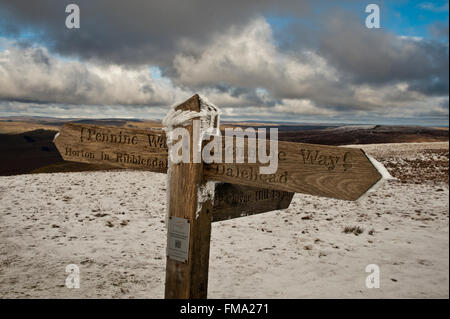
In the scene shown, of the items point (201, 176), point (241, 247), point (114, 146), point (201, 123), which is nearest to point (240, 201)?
point (201, 176)

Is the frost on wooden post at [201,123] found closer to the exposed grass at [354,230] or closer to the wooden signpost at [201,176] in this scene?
the wooden signpost at [201,176]

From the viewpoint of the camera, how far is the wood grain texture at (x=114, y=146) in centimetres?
263

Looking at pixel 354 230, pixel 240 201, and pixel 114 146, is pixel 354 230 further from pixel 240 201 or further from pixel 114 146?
pixel 114 146

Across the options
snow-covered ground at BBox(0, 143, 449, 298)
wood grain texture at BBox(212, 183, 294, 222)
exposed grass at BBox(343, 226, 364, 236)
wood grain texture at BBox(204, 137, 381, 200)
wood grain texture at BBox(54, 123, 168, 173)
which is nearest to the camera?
wood grain texture at BBox(204, 137, 381, 200)

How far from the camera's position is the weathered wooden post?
228 cm

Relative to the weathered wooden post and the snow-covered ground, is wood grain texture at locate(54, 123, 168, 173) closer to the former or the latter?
the weathered wooden post

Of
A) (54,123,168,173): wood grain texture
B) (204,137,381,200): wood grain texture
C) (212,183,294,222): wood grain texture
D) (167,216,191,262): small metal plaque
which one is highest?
(54,123,168,173): wood grain texture

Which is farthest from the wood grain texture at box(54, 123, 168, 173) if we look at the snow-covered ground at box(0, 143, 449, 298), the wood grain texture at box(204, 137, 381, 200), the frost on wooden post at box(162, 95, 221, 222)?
the snow-covered ground at box(0, 143, 449, 298)

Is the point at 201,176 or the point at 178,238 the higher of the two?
the point at 201,176

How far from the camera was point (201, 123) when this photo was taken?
227 centimetres

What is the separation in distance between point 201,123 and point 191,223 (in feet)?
2.45

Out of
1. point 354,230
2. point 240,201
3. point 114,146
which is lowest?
point 354,230

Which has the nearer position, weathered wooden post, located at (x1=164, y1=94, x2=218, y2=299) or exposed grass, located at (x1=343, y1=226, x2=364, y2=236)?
weathered wooden post, located at (x1=164, y1=94, x2=218, y2=299)
